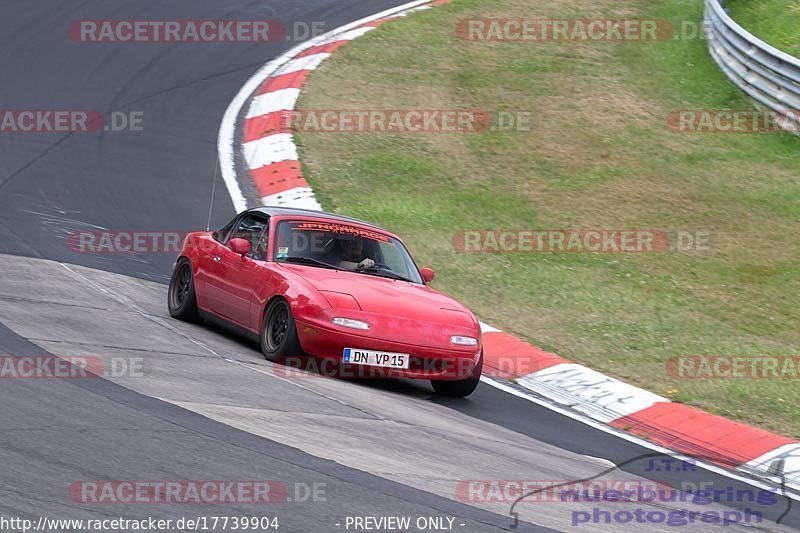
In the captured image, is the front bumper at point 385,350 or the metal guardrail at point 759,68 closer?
the front bumper at point 385,350

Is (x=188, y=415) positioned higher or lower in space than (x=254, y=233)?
lower

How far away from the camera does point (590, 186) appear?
14984 mm

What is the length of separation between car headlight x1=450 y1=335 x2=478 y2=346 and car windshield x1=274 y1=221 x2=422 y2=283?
3.48ft

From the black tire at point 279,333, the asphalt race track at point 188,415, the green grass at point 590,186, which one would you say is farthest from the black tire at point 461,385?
the green grass at point 590,186

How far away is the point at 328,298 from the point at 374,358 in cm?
56

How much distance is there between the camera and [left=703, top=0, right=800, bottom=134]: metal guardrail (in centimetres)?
1639

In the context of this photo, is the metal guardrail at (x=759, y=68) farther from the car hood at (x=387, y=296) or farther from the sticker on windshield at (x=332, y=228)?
the car hood at (x=387, y=296)

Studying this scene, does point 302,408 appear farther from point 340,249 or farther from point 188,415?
point 340,249

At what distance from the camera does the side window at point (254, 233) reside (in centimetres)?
978

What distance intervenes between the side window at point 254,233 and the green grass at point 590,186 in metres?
2.61

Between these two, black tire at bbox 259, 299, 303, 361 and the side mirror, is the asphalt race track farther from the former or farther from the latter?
the side mirror

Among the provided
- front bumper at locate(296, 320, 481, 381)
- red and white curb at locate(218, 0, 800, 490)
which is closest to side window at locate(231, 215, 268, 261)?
front bumper at locate(296, 320, 481, 381)

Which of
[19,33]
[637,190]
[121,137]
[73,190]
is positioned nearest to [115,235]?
[73,190]

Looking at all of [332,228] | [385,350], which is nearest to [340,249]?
[332,228]
